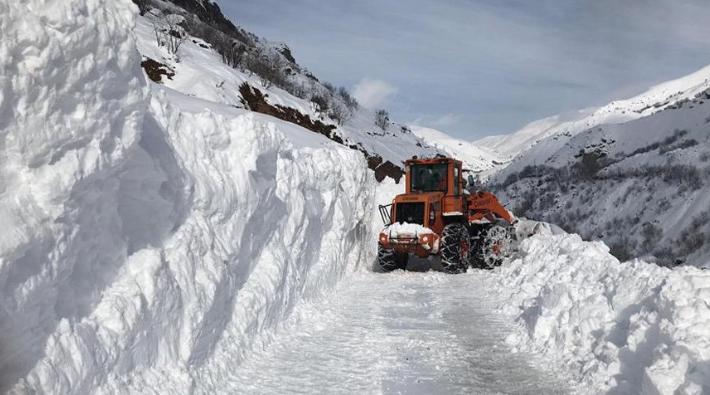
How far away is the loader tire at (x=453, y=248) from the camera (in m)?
14.8

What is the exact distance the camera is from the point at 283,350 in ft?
23.7

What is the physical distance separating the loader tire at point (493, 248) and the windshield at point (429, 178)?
69.0 inches

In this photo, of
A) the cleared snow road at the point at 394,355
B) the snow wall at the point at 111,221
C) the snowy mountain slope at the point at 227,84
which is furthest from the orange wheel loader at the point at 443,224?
the snowy mountain slope at the point at 227,84

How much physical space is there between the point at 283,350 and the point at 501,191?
63.9m

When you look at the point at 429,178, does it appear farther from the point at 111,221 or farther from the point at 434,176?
the point at 111,221

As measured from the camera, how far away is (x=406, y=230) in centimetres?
1487

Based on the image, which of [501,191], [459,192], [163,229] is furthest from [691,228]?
[501,191]

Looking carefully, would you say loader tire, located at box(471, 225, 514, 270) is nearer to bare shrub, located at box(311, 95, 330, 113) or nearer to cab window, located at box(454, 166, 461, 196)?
cab window, located at box(454, 166, 461, 196)

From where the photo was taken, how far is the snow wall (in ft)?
11.3

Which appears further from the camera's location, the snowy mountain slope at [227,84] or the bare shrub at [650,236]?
the bare shrub at [650,236]

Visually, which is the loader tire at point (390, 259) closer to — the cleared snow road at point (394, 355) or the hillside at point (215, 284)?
the hillside at point (215, 284)

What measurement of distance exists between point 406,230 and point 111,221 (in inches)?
426

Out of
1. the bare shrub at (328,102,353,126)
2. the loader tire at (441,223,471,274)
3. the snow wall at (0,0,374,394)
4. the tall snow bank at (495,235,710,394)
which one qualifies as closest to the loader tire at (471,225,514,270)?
the loader tire at (441,223,471,274)

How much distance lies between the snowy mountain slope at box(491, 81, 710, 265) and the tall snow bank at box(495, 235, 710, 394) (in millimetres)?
17524
